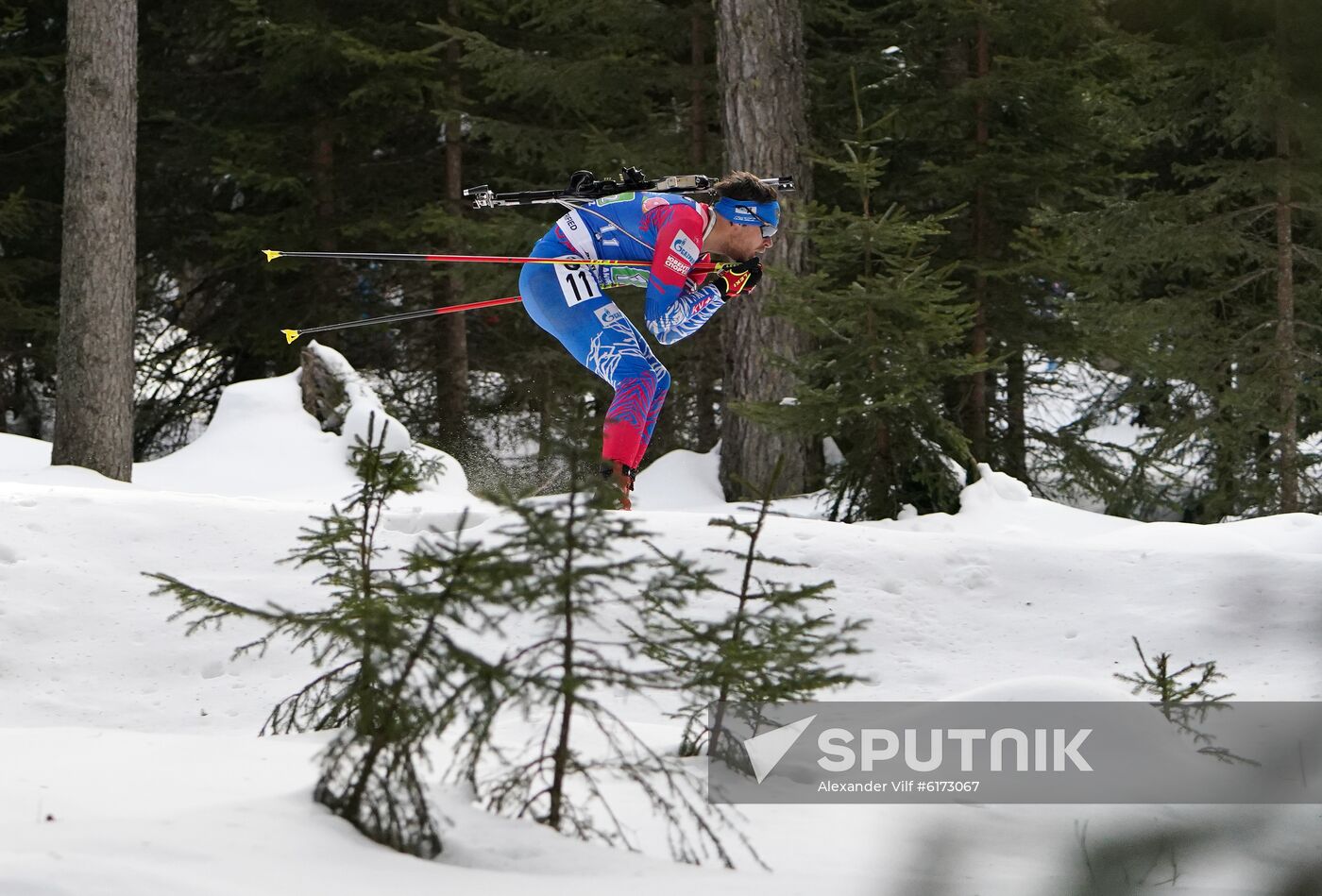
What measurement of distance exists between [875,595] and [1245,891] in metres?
5.03

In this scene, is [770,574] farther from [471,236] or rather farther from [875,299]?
[471,236]

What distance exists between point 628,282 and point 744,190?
2.64 feet

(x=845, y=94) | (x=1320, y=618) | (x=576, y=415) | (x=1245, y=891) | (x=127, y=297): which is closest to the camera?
(x=1245, y=891)

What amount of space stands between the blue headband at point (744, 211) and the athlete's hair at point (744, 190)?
0.06ft

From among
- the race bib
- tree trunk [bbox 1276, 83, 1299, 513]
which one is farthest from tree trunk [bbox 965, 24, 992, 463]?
the race bib

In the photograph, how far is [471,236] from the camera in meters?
14.4

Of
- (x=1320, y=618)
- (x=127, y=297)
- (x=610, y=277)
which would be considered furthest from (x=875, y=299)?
(x=127, y=297)

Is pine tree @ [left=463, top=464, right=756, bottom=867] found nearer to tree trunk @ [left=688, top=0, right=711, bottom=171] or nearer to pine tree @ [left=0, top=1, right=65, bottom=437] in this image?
tree trunk @ [left=688, top=0, right=711, bottom=171]

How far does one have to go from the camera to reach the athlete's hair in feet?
22.1

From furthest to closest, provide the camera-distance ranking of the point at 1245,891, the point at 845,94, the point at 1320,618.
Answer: the point at 845,94
the point at 1320,618
the point at 1245,891

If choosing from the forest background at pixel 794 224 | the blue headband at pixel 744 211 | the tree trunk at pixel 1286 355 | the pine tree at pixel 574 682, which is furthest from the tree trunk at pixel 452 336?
the pine tree at pixel 574 682

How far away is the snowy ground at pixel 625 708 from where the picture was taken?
2.52 metres

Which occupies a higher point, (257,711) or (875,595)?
(875,595)

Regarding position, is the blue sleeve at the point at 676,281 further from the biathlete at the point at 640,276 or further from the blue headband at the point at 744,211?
the blue headband at the point at 744,211
